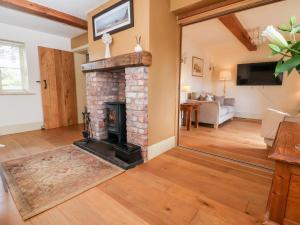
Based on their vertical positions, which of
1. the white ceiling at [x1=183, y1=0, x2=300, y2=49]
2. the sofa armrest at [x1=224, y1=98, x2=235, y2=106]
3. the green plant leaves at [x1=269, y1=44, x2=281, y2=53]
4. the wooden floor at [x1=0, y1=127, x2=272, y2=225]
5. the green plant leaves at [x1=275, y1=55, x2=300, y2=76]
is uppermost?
the white ceiling at [x1=183, y1=0, x2=300, y2=49]

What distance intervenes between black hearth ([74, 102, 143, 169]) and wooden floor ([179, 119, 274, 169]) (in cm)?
107

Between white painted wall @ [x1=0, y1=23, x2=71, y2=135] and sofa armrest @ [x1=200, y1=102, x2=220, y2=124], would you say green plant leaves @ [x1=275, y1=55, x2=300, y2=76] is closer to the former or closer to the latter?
sofa armrest @ [x1=200, y1=102, x2=220, y2=124]

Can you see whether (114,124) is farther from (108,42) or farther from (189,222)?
(189,222)

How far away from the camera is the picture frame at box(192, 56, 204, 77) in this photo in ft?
17.0

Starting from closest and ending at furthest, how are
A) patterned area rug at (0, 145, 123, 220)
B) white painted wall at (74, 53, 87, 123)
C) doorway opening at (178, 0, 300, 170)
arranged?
patterned area rug at (0, 145, 123, 220) < doorway opening at (178, 0, 300, 170) < white painted wall at (74, 53, 87, 123)

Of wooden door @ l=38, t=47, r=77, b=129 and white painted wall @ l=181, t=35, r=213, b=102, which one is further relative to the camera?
white painted wall @ l=181, t=35, r=213, b=102

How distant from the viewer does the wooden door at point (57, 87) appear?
12.8ft

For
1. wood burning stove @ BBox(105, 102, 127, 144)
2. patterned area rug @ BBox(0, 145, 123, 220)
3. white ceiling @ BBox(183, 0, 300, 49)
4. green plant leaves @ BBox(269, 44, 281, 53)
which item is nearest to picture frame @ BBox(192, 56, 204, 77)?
white ceiling @ BBox(183, 0, 300, 49)

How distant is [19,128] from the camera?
12.1 ft

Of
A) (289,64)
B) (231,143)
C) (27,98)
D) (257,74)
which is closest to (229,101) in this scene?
(257,74)

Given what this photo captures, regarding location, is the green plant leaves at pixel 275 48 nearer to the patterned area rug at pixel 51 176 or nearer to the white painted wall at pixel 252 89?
the patterned area rug at pixel 51 176

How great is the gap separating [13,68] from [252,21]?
5.27 metres

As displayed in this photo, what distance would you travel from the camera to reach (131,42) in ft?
7.62

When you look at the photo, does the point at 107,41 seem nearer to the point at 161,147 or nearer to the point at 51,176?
the point at 161,147
